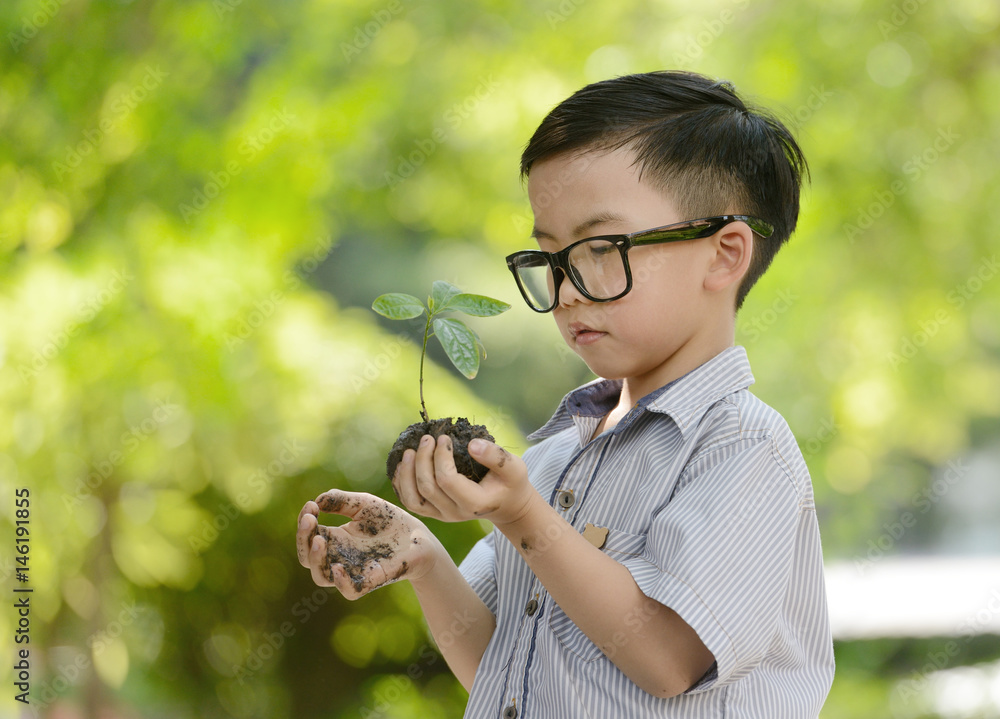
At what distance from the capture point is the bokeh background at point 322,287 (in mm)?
2641

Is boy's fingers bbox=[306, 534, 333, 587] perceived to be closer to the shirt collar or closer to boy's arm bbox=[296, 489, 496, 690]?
boy's arm bbox=[296, 489, 496, 690]

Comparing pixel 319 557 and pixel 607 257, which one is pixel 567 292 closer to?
pixel 607 257

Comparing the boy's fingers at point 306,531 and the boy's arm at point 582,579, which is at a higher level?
the boy's fingers at point 306,531

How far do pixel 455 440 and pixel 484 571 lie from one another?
0.40 m

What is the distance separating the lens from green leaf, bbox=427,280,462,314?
38.6 inches

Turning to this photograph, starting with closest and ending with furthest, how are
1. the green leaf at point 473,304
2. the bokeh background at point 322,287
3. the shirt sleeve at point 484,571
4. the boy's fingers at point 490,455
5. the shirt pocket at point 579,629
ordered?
the boy's fingers at point 490,455 → the shirt pocket at point 579,629 → the green leaf at point 473,304 → the shirt sleeve at point 484,571 → the bokeh background at point 322,287

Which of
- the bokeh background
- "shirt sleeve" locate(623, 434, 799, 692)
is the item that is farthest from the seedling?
the bokeh background

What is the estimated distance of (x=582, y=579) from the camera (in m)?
0.78

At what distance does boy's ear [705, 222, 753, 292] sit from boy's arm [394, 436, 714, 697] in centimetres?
36

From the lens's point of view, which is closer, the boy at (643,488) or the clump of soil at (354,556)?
the boy at (643,488)

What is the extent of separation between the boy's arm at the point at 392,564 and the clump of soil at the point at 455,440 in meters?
0.12

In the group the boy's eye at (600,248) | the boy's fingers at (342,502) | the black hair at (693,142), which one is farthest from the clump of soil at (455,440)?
the black hair at (693,142)

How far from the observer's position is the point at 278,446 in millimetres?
2662

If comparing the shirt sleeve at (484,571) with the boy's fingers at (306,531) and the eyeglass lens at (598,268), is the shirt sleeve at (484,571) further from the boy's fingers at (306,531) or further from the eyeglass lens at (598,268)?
the eyeglass lens at (598,268)
